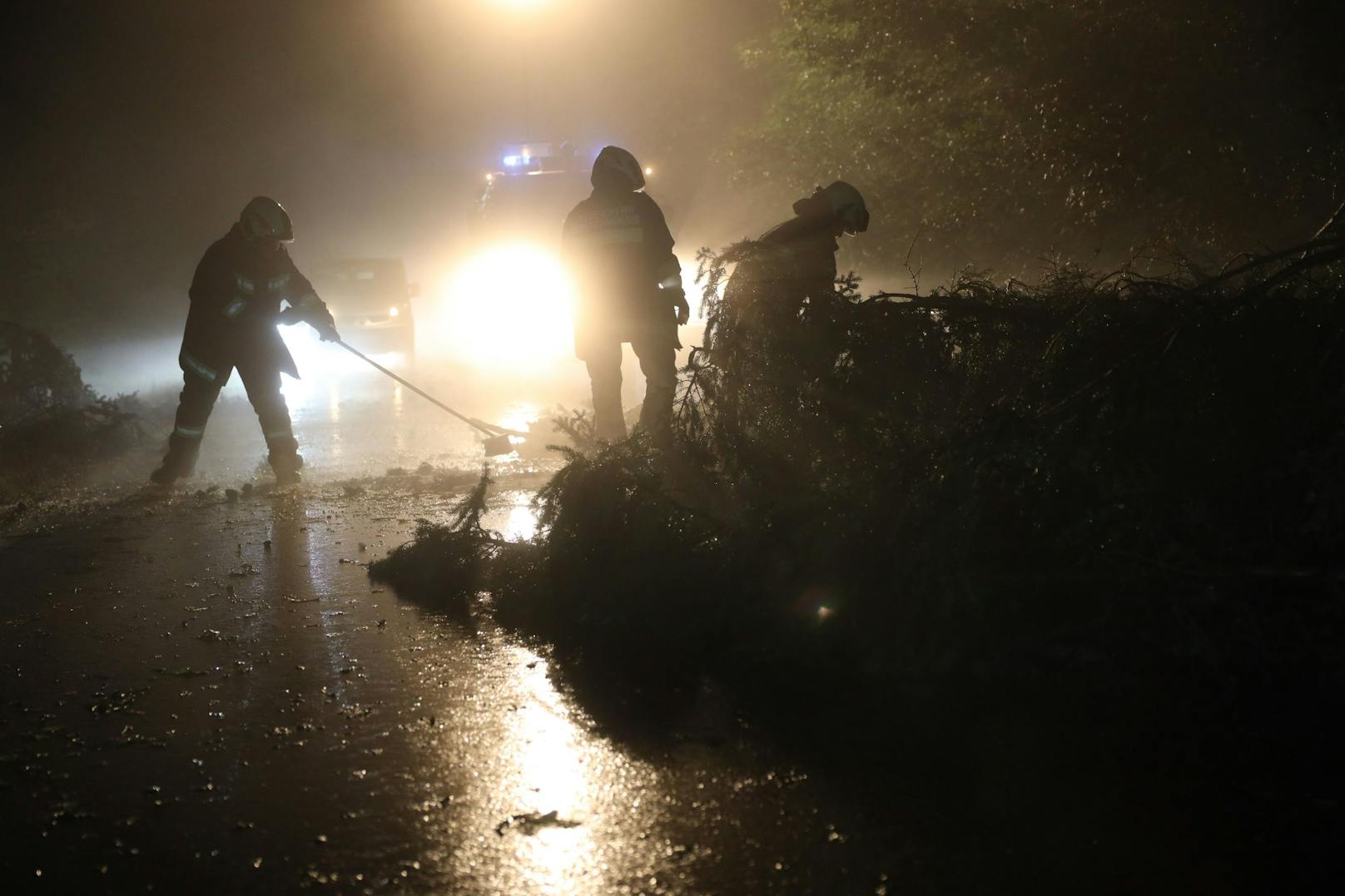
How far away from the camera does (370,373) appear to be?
20.3m

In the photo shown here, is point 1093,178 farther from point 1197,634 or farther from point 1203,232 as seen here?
point 1197,634

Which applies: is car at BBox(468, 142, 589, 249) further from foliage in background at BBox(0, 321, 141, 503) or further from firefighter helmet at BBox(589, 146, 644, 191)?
firefighter helmet at BBox(589, 146, 644, 191)

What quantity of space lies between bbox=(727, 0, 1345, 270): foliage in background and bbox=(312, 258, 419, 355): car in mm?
9512

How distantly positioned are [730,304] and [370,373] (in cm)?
1558

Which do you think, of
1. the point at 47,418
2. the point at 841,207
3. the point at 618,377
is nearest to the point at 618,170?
the point at 618,377

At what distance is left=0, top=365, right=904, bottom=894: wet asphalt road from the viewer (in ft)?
9.45

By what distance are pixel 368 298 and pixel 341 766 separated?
18.8 m

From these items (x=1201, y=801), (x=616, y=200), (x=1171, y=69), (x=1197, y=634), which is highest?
(x=1171, y=69)

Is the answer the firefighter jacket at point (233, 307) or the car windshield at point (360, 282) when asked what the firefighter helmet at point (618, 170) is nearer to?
the firefighter jacket at point (233, 307)

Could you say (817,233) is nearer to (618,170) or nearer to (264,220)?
(618,170)

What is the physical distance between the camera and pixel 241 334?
861 cm

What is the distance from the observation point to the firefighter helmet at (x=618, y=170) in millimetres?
8102

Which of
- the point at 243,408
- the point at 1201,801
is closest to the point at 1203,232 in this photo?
the point at 1201,801

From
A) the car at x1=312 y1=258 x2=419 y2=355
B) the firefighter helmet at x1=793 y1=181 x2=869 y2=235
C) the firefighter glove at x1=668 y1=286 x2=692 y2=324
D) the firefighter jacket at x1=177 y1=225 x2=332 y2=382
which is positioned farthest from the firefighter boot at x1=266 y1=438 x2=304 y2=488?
the car at x1=312 y1=258 x2=419 y2=355
